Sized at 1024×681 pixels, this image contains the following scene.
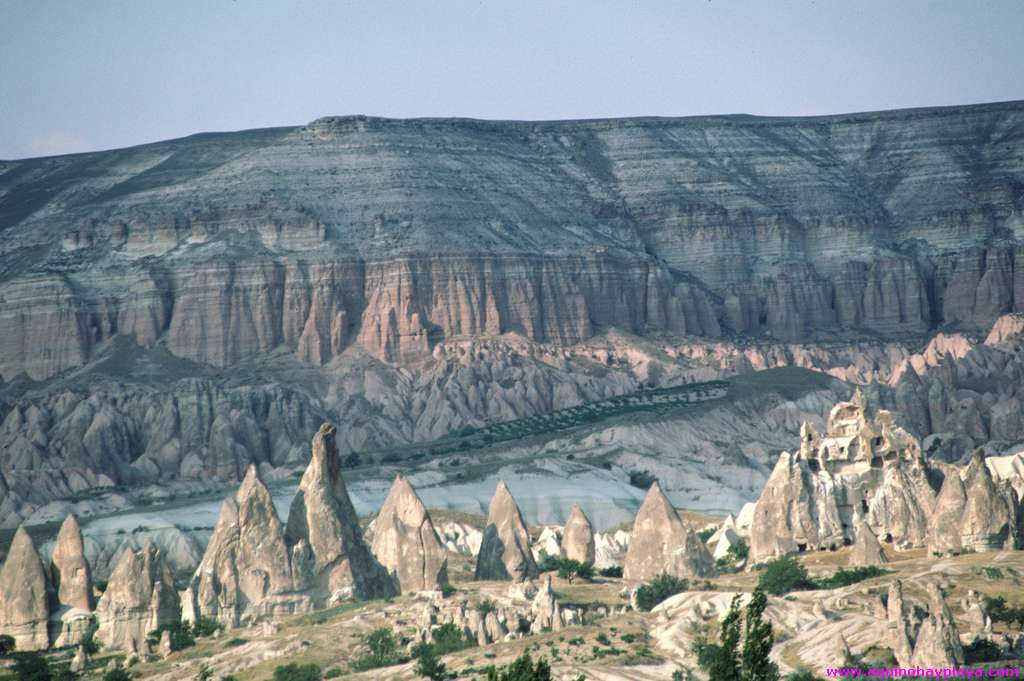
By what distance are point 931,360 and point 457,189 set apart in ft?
136

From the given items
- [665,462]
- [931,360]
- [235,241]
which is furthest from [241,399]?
[931,360]

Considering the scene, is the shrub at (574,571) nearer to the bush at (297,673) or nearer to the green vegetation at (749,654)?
the bush at (297,673)

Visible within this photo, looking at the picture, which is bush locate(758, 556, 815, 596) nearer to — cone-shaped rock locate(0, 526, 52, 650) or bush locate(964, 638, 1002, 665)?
bush locate(964, 638, 1002, 665)

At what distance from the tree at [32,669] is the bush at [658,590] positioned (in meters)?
15.8

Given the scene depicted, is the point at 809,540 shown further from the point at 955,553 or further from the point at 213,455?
the point at 213,455

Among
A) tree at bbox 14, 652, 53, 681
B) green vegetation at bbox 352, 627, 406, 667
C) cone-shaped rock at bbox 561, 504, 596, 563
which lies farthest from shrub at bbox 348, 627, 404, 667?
cone-shaped rock at bbox 561, 504, 596, 563

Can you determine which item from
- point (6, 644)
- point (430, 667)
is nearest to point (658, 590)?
point (430, 667)

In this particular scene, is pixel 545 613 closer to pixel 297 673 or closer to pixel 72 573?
pixel 297 673

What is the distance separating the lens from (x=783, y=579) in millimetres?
63781

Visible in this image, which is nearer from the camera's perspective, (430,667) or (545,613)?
(430,667)

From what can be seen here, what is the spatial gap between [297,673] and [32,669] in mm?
9755

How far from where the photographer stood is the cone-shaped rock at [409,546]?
7019 cm

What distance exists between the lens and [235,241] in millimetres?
187625

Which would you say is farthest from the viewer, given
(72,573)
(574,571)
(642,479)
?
(642,479)
